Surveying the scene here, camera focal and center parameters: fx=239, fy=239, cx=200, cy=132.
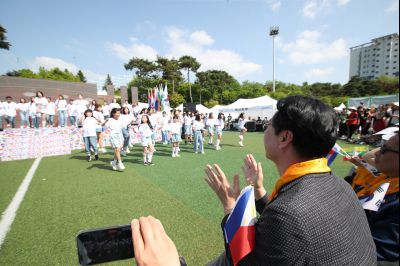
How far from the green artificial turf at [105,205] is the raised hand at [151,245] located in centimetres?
224

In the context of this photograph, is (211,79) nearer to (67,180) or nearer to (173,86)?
(173,86)

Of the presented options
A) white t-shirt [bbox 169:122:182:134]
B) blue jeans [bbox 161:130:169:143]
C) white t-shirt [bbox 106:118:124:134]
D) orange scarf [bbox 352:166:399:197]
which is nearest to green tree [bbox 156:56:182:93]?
blue jeans [bbox 161:130:169:143]

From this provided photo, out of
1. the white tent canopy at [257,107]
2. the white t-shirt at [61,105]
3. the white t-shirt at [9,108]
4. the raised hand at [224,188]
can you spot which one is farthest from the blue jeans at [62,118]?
the white tent canopy at [257,107]

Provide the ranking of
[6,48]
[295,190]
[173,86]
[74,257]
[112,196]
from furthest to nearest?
[173,86], [6,48], [112,196], [74,257], [295,190]

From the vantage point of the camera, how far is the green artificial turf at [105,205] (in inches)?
123

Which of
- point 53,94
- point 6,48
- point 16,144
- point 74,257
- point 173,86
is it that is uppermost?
point 6,48

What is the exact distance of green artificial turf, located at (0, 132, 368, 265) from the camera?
3.12 metres

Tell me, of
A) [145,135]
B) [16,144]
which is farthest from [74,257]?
[16,144]

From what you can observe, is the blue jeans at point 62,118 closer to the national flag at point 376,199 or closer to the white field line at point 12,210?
the white field line at point 12,210

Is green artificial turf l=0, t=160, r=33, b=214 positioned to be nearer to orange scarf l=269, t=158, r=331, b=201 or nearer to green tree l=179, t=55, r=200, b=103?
orange scarf l=269, t=158, r=331, b=201

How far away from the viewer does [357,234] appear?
1.12 m

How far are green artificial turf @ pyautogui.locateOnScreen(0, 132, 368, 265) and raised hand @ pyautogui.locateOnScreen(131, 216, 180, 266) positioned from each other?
7.35ft

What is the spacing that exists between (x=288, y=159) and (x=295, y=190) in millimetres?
294

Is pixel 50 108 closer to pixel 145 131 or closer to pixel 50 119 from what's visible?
pixel 50 119
